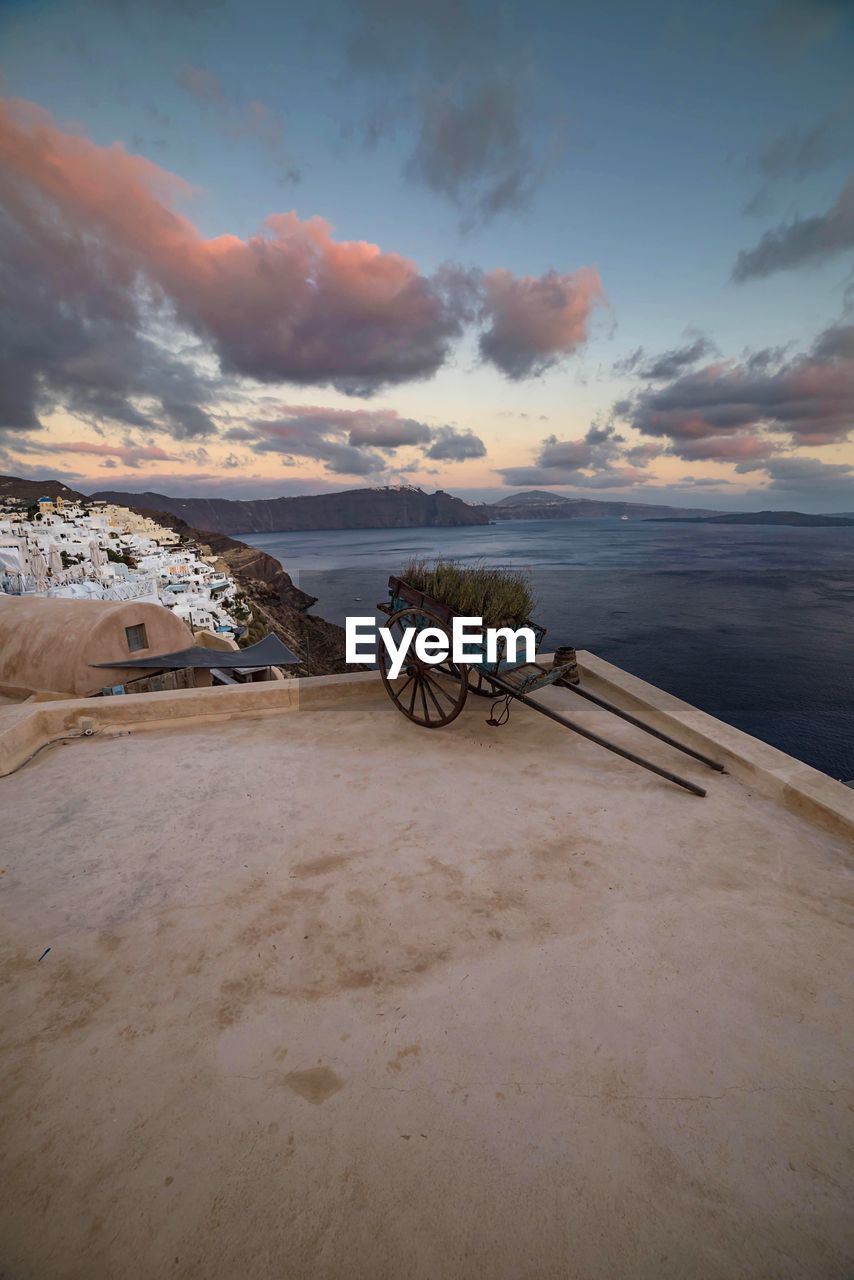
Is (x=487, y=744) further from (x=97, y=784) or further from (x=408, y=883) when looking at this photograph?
(x=97, y=784)

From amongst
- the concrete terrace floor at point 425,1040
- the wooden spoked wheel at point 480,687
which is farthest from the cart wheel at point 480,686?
the concrete terrace floor at point 425,1040

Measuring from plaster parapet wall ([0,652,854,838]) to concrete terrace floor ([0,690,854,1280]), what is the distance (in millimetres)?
255

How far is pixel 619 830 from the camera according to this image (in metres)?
3.33

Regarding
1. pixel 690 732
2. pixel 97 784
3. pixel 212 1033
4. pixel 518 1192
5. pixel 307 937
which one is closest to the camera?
pixel 518 1192

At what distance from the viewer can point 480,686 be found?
5449 mm

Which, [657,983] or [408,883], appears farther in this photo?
[408,883]

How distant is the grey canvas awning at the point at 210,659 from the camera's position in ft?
43.1

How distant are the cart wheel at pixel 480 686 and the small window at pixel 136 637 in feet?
34.9

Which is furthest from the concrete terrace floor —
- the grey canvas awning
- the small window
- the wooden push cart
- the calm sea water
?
the small window

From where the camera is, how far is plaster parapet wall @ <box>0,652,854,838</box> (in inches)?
139

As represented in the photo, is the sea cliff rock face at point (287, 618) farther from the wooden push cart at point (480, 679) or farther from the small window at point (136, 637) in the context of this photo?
the wooden push cart at point (480, 679)

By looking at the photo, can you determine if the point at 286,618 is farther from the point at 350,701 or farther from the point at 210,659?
the point at 350,701

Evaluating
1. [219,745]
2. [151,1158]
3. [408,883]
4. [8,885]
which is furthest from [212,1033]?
[219,745]

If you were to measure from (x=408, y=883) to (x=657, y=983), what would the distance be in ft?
4.15
